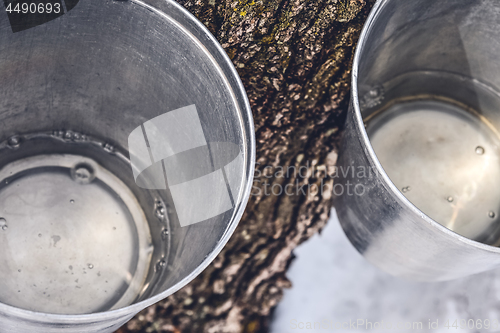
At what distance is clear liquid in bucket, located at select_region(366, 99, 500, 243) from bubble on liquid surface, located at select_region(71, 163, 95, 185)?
63 cm

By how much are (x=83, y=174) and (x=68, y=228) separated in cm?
13

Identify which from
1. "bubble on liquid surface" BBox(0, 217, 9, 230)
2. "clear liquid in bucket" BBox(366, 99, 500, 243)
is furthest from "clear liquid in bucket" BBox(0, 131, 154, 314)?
"clear liquid in bucket" BBox(366, 99, 500, 243)

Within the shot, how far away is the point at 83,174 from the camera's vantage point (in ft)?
3.21

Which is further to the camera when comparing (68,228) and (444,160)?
(444,160)

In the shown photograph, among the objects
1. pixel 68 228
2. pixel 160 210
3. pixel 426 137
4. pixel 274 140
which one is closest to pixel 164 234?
pixel 160 210

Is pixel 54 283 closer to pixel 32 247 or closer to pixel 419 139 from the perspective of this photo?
pixel 32 247

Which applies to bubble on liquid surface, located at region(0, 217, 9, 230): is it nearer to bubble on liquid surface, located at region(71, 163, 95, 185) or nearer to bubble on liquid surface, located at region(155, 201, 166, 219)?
bubble on liquid surface, located at region(71, 163, 95, 185)

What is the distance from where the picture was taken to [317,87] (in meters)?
0.92

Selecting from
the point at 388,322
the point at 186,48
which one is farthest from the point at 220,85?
the point at 388,322

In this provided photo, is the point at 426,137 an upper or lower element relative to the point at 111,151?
upper

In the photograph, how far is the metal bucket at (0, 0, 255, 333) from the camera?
2.24 ft

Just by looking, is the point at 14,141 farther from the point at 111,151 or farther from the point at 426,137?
the point at 426,137

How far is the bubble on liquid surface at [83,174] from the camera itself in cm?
97

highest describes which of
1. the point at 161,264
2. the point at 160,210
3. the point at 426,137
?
the point at 426,137
